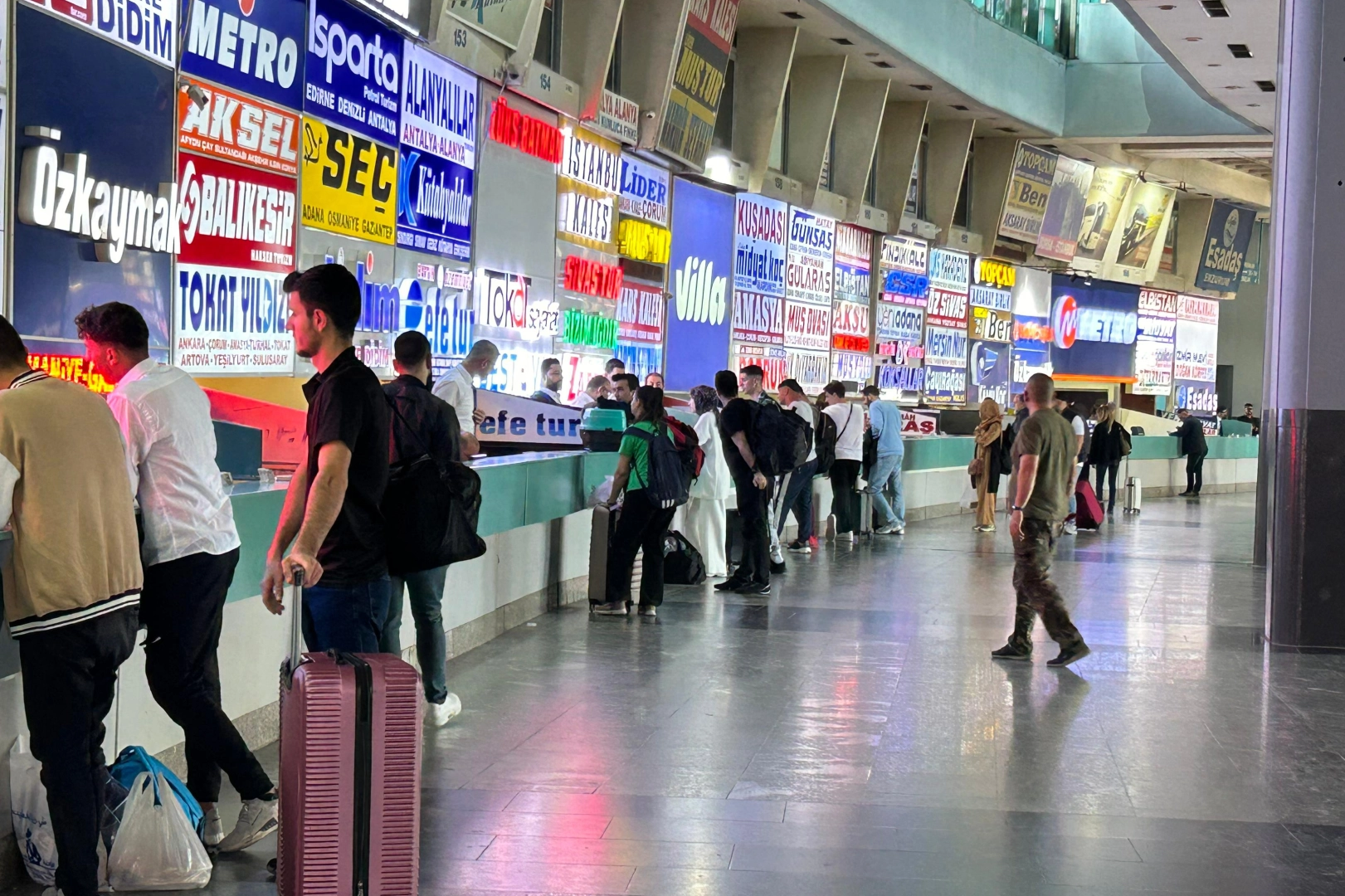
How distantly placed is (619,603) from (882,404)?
7.84 meters

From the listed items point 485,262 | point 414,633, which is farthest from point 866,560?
point 414,633

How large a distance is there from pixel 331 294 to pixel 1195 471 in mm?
26965

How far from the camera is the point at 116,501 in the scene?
4.46 metres

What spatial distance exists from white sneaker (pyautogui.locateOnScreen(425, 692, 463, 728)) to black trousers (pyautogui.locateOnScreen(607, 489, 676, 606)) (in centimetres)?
341

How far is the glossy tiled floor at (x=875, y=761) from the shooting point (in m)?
5.16

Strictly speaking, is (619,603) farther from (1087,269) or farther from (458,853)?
(1087,269)

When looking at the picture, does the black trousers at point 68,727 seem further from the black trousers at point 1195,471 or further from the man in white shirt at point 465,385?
the black trousers at point 1195,471

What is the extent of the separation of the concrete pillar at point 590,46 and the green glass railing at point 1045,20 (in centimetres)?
1188

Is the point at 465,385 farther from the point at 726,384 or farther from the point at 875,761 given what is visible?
the point at 875,761

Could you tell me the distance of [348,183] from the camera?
36.5 ft

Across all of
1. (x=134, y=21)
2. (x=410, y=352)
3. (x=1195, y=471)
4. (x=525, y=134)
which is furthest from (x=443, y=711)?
(x=1195, y=471)

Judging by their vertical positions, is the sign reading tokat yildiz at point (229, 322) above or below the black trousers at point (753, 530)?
above

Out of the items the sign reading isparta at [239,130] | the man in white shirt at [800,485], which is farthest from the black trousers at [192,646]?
the man in white shirt at [800,485]

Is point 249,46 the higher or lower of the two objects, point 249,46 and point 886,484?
the higher
